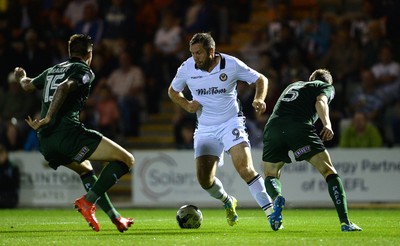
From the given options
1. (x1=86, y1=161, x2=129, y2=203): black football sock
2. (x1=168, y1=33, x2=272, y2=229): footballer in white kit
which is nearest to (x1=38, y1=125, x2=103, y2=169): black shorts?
(x1=86, y1=161, x2=129, y2=203): black football sock

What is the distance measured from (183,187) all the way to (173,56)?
4.21 m

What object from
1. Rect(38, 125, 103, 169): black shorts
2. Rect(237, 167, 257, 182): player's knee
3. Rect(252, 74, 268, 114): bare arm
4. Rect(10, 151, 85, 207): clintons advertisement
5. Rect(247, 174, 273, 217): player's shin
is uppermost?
Rect(252, 74, 268, 114): bare arm

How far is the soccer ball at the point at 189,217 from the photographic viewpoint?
11586 millimetres

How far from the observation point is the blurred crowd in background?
18.9m

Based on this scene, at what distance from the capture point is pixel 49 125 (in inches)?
416

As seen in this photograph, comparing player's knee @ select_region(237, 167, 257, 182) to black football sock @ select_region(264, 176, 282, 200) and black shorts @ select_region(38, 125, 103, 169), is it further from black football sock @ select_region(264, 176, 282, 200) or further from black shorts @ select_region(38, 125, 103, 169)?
black shorts @ select_region(38, 125, 103, 169)

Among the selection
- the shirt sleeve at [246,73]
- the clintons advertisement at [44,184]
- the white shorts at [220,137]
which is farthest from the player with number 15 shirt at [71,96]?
the clintons advertisement at [44,184]

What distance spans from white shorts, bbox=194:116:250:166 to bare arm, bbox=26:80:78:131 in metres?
1.92

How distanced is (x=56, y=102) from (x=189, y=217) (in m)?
2.40

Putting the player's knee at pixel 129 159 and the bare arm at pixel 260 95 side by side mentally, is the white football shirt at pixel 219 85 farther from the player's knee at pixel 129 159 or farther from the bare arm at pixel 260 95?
the player's knee at pixel 129 159

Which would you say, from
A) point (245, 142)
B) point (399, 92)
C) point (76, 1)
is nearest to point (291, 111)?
point (245, 142)

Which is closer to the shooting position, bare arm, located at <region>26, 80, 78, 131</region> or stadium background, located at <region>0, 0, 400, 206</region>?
bare arm, located at <region>26, 80, 78, 131</region>

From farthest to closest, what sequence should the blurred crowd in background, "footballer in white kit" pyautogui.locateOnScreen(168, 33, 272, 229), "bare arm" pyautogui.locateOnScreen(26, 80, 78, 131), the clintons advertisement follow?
the clintons advertisement
the blurred crowd in background
"footballer in white kit" pyautogui.locateOnScreen(168, 33, 272, 229)
"bare arm" pyautogui.locateOnScreen(26, 80, 78, 131)

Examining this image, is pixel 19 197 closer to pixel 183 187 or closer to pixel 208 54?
pixel 183 187
